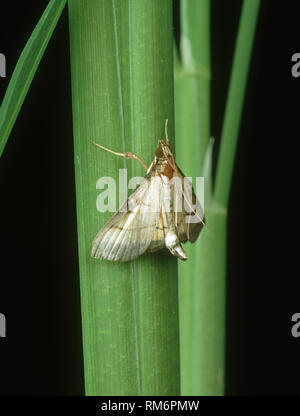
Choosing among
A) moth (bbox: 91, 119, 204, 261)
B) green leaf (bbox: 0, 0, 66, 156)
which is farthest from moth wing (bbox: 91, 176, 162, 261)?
green leaf (bbox: 0, 0, 66, 156)

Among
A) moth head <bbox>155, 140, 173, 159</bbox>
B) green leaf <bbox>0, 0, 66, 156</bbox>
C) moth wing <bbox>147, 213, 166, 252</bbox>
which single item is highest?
green leaf <bbox>0, 0, 66, 156</bbox>

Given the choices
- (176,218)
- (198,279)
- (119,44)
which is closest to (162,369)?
(176,218)

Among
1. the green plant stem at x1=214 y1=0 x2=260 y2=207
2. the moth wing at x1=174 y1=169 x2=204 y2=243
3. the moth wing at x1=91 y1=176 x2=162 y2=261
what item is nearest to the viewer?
the moth wing at x1=91 y1=176 x2=162 y2=261

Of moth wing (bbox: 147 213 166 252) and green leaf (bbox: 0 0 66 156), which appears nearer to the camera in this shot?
green leaf (bbox: 0 0 66 156)

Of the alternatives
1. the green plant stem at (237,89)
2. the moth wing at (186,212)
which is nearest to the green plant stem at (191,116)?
the green plant stem at (237,89)

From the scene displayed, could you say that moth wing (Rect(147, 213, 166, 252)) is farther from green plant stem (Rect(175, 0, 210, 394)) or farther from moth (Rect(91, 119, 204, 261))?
green plant stem (Rect(175, 0, 210, 394))

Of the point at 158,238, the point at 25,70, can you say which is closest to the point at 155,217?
the point at 158,238

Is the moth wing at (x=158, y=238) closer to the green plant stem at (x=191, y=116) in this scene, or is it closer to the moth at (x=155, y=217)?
the moth at (x=155, y=217)

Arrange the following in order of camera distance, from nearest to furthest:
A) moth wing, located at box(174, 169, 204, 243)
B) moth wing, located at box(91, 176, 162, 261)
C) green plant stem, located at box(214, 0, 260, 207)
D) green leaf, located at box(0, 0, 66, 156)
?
green leaf, located at box(0, 0, 66, 156) < moth wing, located at box(91, 176, 162, 261) < moth wing, located at box(174, 169, 204, 243) < green plant stem, located at box(214, 0, 260, 207)
